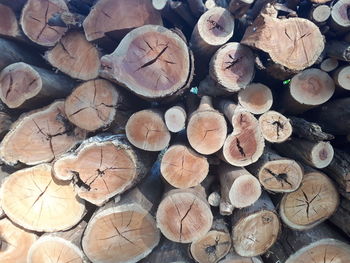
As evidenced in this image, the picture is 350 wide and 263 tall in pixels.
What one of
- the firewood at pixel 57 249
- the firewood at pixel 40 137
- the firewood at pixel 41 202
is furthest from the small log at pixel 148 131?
the firewood at pixel 57 249

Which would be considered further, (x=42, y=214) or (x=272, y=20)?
(x=42, y=214)

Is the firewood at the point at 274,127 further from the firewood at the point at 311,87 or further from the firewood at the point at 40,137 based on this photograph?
the firewood at the point at 40,137

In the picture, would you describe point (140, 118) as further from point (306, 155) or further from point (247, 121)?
point (306, 155)

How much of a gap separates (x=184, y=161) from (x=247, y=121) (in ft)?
1.29

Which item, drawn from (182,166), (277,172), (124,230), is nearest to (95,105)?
(182,166)

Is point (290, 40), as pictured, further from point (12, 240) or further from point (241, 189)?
point (12, 240)

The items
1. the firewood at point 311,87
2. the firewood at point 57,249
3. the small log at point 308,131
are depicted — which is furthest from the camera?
the firewood at point 57,249

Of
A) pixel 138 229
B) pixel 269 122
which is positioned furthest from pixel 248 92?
pixel 138 229

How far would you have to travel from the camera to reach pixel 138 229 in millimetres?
1783

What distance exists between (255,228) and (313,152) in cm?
53

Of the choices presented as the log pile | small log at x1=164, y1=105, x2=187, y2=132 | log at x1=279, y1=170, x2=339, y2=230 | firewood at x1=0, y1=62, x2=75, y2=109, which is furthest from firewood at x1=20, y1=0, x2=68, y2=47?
log at x1=279, y1=170, x2=339, y2=230

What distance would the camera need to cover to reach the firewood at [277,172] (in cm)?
166

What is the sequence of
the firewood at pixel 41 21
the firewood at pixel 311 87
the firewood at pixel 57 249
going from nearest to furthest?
1. the firewood at pixel 311 87
2. the firewood at pixel 57 249
3. the firewood at pixel 41 21

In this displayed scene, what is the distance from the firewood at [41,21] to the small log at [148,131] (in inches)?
31.6
